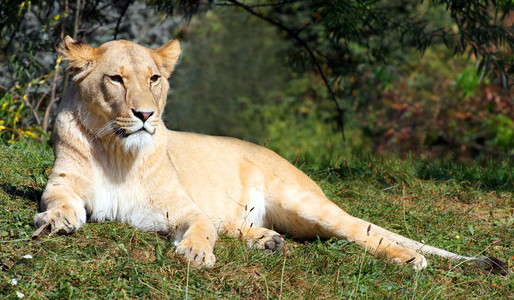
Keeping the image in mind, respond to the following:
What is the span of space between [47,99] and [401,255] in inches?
177

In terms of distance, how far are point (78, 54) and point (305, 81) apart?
31.2 ft

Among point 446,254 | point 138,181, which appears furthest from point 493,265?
point 138,181

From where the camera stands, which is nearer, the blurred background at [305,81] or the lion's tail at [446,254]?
the lion's tail at [446,254]

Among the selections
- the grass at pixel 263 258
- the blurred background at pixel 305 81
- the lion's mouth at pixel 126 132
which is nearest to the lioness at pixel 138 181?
the lion's mouth at pixel 126 132

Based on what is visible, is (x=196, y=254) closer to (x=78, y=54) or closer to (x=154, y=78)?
(x=154, y=78)

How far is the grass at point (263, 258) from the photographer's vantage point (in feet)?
9.34

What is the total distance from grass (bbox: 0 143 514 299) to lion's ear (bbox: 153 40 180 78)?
42.1 inches

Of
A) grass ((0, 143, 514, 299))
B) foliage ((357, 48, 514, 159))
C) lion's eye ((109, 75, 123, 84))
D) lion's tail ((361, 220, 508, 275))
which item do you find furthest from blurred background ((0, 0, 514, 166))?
lion's eye ((109, 75, 123, 84))

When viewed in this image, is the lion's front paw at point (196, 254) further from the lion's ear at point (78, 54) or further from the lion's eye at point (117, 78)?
the lion's ear at point (78, 54)

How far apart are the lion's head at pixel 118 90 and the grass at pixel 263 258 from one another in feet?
1.84

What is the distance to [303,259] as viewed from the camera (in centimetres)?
362

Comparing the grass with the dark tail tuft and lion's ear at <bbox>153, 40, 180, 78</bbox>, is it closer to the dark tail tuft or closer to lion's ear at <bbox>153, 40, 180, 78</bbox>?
the dark tail tuft

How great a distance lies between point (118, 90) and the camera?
355 centimetres

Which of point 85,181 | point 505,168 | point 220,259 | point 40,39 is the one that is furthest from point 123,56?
point 505,168
